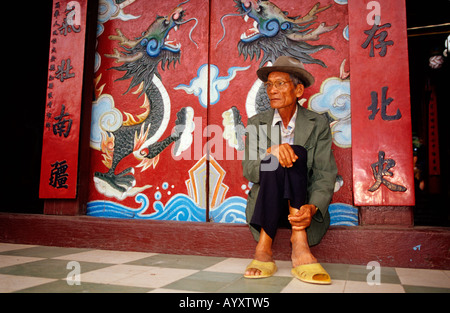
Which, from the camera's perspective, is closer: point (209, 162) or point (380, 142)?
point (380, 142)

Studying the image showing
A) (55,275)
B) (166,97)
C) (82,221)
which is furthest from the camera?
(166,97)

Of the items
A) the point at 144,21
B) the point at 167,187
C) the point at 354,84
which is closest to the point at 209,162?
the point at 167,187

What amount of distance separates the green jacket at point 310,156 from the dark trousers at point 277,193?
13 centimetres

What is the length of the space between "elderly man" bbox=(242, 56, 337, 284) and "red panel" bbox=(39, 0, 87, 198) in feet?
6.16

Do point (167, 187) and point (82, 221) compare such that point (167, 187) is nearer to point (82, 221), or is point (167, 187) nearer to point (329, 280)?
point (82, 221)

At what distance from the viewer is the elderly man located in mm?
1963

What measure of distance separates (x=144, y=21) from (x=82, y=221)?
207cm

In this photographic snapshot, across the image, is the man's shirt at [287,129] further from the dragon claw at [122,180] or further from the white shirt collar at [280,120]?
the dragon claw at [122,180]

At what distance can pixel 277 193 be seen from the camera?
2008 millimetres

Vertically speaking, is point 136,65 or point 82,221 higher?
point 136,65

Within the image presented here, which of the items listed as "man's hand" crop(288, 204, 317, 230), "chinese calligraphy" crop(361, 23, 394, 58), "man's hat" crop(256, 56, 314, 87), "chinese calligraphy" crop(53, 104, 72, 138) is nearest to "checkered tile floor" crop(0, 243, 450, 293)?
"man's hand" crop(288, 204, 317, 230)

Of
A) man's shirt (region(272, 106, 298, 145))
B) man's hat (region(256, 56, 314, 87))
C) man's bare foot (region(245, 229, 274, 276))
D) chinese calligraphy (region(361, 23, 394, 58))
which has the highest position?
chinese calligraphy (region(361, 23, 394, 58))

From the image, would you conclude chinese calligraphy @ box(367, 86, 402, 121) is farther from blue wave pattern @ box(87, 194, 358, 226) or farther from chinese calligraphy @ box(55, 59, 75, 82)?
chinese calligraphy @ box(55, 59, 75, 82)

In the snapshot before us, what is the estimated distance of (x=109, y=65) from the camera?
3438 mm
